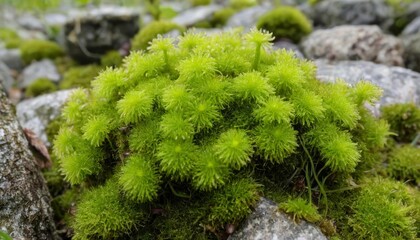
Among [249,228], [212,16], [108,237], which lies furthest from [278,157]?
[212,16]

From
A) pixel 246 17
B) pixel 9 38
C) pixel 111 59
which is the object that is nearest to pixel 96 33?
pixel 111 59

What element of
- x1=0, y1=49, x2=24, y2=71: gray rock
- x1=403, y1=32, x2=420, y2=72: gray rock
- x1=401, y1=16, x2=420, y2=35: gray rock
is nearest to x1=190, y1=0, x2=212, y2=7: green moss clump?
x1=0, y1=49, x2=24, y2=71: gray rock

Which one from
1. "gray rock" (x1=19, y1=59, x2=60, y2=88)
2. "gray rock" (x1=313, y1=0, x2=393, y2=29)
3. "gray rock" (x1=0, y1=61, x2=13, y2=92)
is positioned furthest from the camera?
"gray rock" (x1=313, y1=0, x2=393, y2=29)

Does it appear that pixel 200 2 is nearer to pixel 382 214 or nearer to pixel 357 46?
pixel 357 46

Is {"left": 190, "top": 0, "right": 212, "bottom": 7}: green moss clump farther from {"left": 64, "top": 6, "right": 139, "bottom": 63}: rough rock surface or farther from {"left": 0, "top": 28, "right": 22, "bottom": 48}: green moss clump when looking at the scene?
{"left": 0, "top": 28, "right": 22, "bottom": 48}: green moss clump

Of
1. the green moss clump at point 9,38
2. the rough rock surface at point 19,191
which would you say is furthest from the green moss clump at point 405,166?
the green moss clump at point 9,38

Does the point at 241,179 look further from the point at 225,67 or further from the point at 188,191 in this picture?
the point at 225,67

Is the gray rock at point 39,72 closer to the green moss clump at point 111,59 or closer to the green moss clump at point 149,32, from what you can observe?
the green moss clump at point 111,59
